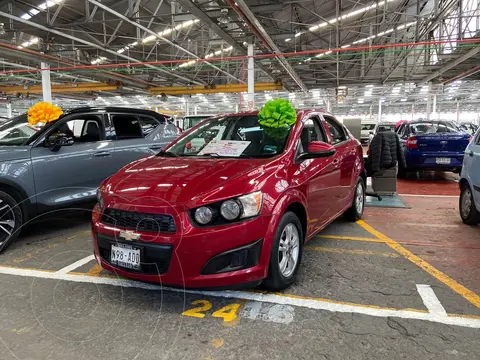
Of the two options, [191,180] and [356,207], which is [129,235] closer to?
[191,180]

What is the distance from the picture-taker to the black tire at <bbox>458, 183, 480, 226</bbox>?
16.1ft

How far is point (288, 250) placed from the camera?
10.1 ft

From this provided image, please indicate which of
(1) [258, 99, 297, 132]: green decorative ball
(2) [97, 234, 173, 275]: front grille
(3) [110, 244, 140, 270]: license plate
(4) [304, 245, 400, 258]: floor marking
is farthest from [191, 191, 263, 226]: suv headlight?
(4) [304, 245, 400, 258]: floor marking

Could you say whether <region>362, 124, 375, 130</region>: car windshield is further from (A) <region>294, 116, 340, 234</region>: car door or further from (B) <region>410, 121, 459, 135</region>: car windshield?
(A) <region>294, 116, 340, 234</region>: car door

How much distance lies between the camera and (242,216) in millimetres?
2596

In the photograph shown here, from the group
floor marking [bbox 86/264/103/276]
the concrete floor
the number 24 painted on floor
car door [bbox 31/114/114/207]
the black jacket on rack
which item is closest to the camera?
the concrete floor

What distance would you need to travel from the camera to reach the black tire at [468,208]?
4897 millimetres

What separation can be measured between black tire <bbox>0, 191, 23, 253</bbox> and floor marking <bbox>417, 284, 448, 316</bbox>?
13.5ft

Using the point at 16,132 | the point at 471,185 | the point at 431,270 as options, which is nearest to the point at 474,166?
the point at 471,185

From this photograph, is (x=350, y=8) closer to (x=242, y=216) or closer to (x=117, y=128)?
(x=117, y=128)

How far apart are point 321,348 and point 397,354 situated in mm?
456

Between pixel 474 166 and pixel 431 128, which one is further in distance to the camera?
pixel 431 128

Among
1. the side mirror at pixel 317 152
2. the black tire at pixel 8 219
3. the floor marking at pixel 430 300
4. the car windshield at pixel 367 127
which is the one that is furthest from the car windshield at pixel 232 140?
the car windshield at pixel 367 127

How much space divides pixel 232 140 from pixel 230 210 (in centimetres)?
129
